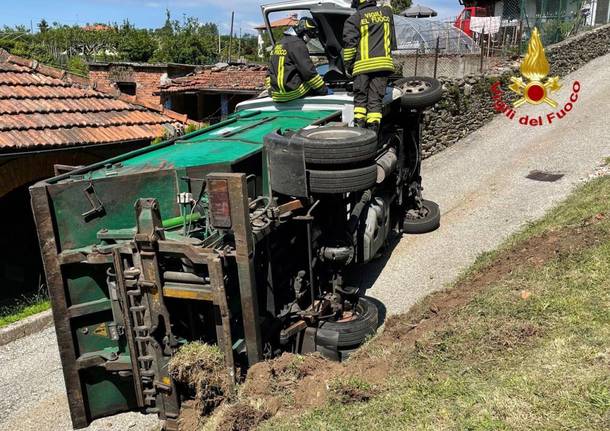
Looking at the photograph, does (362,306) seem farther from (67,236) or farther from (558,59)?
(558,59)

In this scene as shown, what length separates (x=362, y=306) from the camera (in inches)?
210

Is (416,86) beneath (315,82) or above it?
beneath

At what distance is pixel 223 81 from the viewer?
18.8 meters

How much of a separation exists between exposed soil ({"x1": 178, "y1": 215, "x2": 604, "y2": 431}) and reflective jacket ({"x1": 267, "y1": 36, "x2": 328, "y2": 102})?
2.60 metres

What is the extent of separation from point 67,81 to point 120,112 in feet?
3.47

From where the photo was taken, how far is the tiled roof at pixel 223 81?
17.9 m

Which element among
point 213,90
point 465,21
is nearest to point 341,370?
point 213,90

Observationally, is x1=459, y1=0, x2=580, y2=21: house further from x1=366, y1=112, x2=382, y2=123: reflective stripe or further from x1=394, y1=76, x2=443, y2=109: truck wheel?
x1=366, y1=112, x2=382, y2=123: reflective stripe

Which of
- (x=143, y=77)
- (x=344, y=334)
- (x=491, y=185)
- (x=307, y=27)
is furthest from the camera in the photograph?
(x=143, y=77)

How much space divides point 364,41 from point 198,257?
3.42m

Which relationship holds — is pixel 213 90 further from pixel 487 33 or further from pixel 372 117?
pixel 372 117

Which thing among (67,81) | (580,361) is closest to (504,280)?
(580,361)

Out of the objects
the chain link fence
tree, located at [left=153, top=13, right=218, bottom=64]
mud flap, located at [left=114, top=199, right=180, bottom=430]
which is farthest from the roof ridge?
tree, located at [left=153, top=13, right=218, bottom=64]

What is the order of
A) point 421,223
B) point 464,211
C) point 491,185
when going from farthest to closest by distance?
point 491,185
point 464,211
point 421,223
